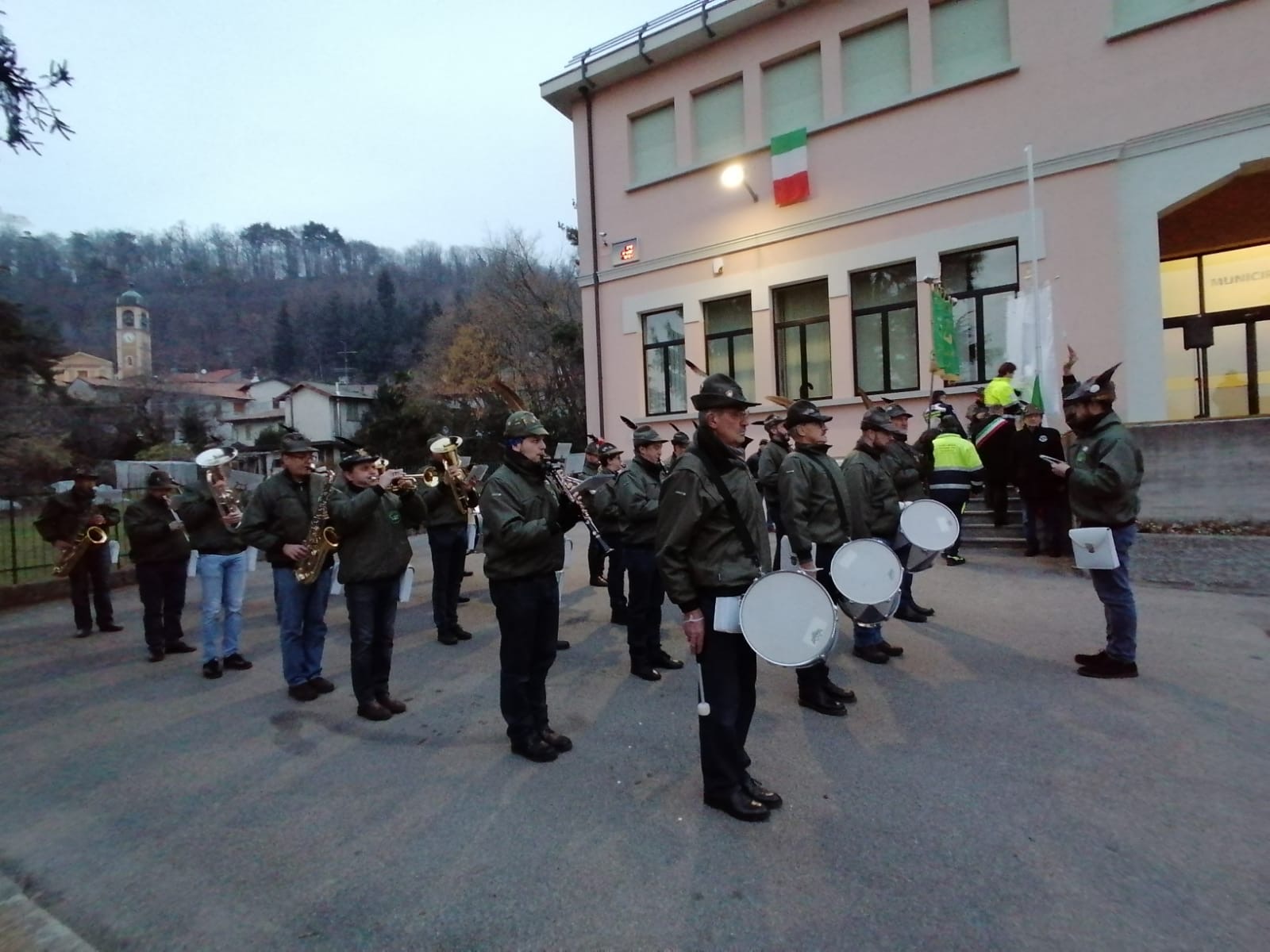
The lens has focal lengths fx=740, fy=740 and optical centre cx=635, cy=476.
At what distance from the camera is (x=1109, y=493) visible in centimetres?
516

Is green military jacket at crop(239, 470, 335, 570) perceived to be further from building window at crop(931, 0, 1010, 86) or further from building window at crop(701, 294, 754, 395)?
building window at crop(931, 0, 1010, 86)

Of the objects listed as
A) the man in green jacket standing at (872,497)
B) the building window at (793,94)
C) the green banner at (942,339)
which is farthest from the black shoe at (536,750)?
the building window at (793,94)

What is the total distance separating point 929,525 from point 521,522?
3.47 m

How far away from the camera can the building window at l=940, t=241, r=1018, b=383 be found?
12758 millimetres

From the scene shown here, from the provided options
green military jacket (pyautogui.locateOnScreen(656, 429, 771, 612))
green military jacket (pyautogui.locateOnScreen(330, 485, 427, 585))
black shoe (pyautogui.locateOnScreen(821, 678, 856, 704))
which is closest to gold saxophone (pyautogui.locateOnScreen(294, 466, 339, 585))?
green military jacket (pyautogui.locateOnScreen(330, 485, 427, 585))

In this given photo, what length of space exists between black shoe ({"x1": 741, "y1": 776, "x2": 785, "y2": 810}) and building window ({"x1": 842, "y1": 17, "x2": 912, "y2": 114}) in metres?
13.3

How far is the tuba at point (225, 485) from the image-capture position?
253 inches

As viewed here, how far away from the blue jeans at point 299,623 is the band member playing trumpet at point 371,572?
2.06 feet

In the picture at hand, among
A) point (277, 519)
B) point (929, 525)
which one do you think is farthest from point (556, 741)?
point (929, 525)

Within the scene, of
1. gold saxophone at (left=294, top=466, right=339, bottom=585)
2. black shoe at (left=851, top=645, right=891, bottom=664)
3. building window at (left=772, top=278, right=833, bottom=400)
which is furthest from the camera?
building window at (left=772, top=278, right=833, bottom=400)

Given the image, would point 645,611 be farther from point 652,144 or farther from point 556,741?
point 652,144

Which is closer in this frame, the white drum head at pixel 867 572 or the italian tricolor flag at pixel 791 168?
the white drum head at pixel 867 572

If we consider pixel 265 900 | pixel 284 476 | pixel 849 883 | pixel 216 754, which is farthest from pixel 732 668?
pixel 284 476

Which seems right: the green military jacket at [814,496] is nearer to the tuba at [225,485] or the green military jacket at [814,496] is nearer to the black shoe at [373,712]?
the black shoe at [373,712]
